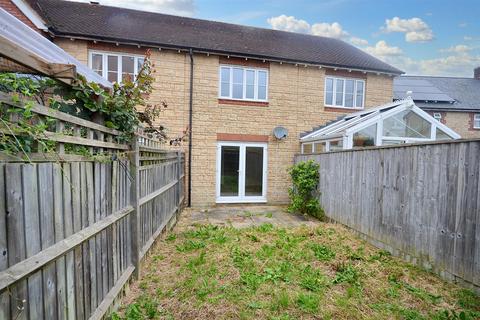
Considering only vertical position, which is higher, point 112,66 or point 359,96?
point 112,66

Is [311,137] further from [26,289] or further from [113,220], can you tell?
[26,289]

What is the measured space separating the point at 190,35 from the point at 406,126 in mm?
8748

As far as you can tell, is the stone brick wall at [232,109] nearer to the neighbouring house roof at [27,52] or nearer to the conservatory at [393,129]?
the conservatory at [393,129]

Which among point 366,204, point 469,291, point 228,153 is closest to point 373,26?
point 228,153

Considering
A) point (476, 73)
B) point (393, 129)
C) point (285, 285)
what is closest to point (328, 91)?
point (393, 129)

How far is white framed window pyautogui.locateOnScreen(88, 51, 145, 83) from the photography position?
8961 millimetres

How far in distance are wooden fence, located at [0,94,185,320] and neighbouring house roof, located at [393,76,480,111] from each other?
61.7 ft

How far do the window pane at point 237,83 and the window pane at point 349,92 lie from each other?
4724 millimetres

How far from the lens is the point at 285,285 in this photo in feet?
12.4

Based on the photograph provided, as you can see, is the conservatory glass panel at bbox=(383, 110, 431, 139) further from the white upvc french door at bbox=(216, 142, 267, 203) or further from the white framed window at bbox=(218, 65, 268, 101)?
the white framed window at bbox=(218, 65, 268, 101)

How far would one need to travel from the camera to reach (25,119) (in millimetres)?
1583

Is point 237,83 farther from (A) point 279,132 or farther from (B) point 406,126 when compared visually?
(B) point 406,126

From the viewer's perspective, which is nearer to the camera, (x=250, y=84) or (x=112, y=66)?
(x=112, y=66)

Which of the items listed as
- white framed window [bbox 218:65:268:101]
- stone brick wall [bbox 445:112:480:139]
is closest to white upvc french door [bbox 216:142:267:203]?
white framed window [bbox 218:65:268:101]
